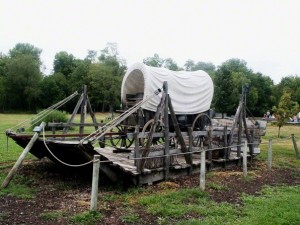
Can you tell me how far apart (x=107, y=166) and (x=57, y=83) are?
53.1m

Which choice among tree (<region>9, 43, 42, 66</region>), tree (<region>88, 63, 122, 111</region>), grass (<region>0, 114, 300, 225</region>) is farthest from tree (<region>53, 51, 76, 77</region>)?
grass (<region>0, 114, 300, 225</region>)

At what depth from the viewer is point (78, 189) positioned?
8.49m

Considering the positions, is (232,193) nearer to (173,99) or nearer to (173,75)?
(173,99)

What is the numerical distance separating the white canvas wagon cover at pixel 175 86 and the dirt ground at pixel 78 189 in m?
2.52

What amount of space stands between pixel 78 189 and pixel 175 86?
16.6 feet

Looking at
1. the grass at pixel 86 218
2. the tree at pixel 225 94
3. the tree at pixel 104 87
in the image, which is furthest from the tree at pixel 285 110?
the tree at pixel 104 87

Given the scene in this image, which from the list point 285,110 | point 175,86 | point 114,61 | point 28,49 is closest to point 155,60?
point 114,61

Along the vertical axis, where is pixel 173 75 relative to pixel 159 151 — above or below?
above

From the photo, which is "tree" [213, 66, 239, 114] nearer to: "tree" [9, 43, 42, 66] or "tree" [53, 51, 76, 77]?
"tree" [53, 51, 76, 77]

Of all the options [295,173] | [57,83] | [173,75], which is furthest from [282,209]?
[57,83]

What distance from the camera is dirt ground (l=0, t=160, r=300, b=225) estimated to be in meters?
6.27

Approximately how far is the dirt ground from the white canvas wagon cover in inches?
99.1

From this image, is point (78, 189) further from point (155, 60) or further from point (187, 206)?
point (155, 60)

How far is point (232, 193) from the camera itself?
8359 mm
